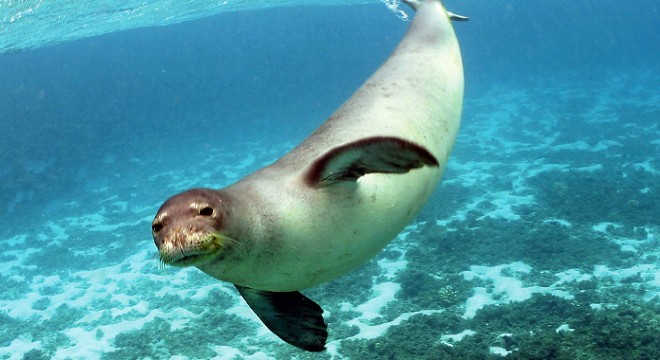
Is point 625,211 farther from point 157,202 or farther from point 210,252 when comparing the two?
point 157,202

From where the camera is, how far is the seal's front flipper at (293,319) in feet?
11.1

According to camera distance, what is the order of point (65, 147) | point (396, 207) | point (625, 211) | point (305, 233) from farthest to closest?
point (65, 147) → point (625, 211) → point (396, 207) → point (305, 233)

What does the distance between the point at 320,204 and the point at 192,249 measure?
0.72 meters

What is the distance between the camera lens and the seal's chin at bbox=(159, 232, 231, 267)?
2029 mm

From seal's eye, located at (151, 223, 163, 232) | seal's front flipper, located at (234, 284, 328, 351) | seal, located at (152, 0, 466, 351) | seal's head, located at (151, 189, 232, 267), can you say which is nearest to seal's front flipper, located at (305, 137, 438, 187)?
seal, located at (152, 0, 466, 351)

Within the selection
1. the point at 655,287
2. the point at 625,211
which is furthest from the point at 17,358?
the point at 625,211

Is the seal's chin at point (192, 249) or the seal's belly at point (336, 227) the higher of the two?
the seal's chin at point (192, 249)

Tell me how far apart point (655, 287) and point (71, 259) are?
47.5ft

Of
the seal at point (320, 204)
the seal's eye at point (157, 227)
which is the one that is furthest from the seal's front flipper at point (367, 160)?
the seal's eye at point (157, 227)

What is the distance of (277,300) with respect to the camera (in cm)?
338

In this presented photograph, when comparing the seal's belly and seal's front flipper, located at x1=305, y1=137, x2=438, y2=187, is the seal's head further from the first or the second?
seal's front flipper, located at x1=305, y1=137, x2=438, y2=187

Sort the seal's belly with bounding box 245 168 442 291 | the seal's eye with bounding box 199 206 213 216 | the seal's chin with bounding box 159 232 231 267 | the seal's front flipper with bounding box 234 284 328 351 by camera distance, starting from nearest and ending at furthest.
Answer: the seal's chin with bounding box 159 232 231 267 < the seal's eye with bounding box 199 206 213 216 < the seal's belly with bounding box 245 168 442 291 < the seal's front flipper with bounding box 234 284 328 351

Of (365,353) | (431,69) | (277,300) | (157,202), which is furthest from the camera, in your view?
(157,202)

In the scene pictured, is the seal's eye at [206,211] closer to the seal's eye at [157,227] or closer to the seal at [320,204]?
the seal at [320,204]
